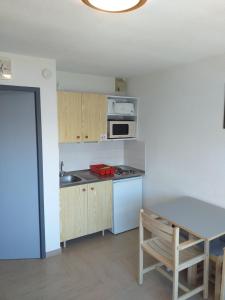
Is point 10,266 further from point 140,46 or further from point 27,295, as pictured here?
point 140,46

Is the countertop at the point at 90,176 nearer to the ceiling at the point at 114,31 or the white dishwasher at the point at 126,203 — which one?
the white dishwasher at the point at 126,203

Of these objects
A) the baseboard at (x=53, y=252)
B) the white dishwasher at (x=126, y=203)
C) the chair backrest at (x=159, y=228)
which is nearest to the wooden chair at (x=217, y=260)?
the chair backrest at (x=159, y=228)

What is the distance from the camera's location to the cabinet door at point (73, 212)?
305 centimetres

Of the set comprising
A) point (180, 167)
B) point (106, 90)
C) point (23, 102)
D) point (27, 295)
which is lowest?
point (27, 295)

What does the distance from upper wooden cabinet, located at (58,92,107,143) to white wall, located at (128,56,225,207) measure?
0.67 metres

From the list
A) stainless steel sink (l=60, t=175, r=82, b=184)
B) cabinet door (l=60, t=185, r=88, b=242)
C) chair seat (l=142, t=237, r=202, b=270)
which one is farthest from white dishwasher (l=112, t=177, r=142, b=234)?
chair seat (l=142, t=237, r=202, b=270)

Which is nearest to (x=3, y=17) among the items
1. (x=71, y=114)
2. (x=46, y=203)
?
(x=71, y=114)

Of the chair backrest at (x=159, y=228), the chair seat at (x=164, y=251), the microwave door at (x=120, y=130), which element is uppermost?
the microwave door at (x=120, y=130)

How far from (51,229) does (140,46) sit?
2.27 metres

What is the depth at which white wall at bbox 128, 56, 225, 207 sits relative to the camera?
8.61 feet

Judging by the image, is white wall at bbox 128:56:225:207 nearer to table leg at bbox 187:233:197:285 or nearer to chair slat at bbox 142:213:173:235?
table leg at bbox 187:233:197:285

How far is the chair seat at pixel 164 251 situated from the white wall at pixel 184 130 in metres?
0.68

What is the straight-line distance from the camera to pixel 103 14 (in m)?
1.58

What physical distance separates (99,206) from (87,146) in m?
0.96
